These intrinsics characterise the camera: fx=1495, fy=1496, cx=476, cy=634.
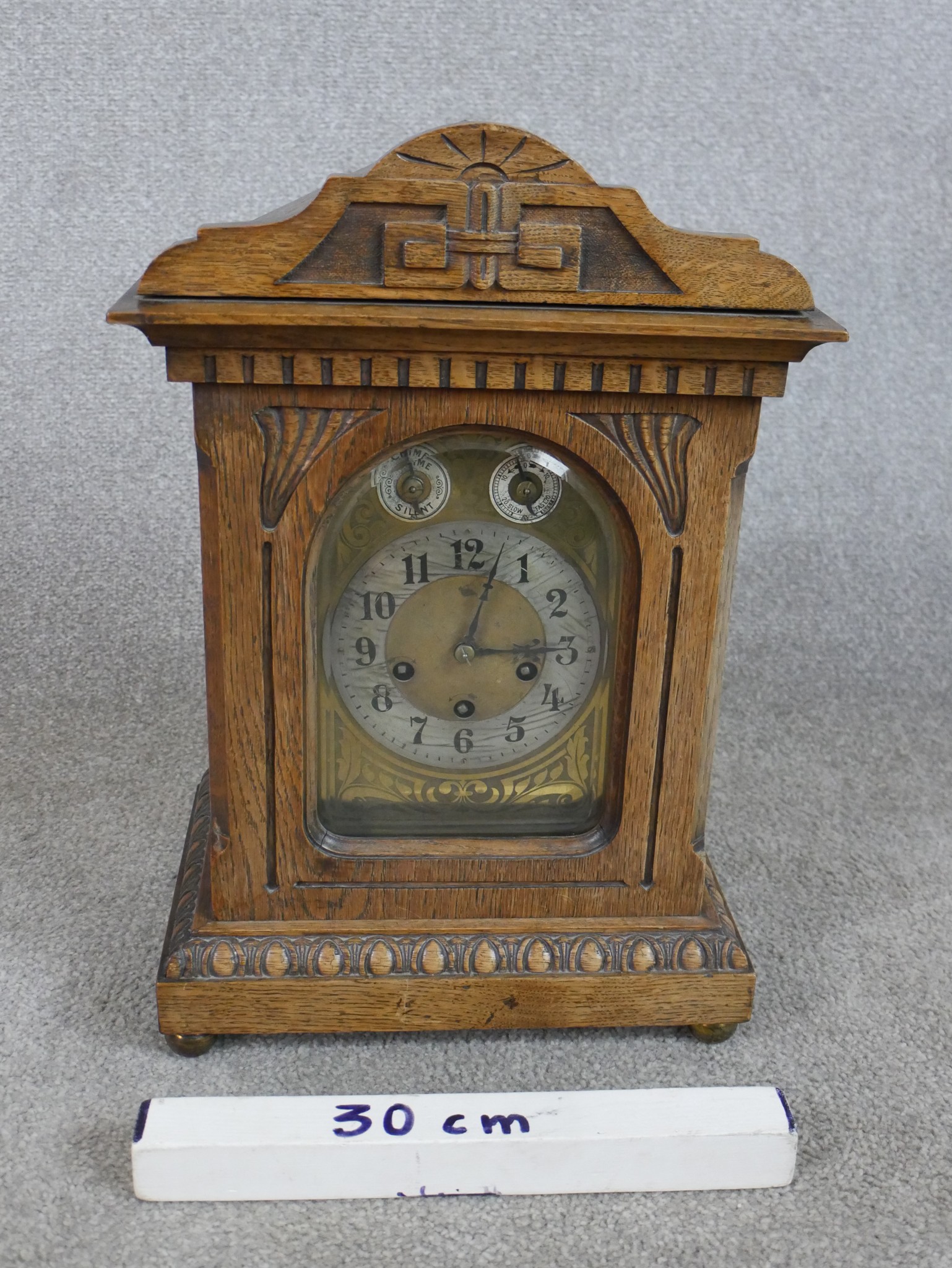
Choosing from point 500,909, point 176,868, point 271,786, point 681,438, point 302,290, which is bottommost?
point 176,868

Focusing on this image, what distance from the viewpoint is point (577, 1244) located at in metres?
1.21

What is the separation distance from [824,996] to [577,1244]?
1.37 ft

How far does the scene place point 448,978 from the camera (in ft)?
4.55

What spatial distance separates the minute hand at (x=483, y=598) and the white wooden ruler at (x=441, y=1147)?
0.40 m

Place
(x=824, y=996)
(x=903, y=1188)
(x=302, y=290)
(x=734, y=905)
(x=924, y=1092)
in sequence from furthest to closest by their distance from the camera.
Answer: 1. (x=734, y=905)
2. (x=824, y=996)
3. (x=924, y=1092)
4. (x=903, y=1188)
5. (x=302, y=290)

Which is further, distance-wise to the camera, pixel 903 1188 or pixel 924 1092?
pixel 924 1092

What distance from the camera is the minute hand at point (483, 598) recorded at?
4.35 ft

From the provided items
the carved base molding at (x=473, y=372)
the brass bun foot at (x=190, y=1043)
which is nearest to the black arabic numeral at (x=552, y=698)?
the carved base molding at (x=473, y=372)

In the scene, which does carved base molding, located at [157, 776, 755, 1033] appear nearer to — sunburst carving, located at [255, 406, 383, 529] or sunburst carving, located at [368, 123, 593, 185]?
sunburst carving, located at [255, 406, 383, 529]

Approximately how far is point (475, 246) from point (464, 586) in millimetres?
310

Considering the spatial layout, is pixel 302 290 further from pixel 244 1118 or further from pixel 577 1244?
pixel 577 1244

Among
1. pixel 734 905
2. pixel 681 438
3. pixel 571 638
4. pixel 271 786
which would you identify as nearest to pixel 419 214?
pixel 681 438

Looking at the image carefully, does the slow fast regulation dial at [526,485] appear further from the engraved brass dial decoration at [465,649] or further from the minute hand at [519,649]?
the minute hand at [519,649]

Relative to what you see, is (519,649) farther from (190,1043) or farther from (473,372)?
(190,1043)
